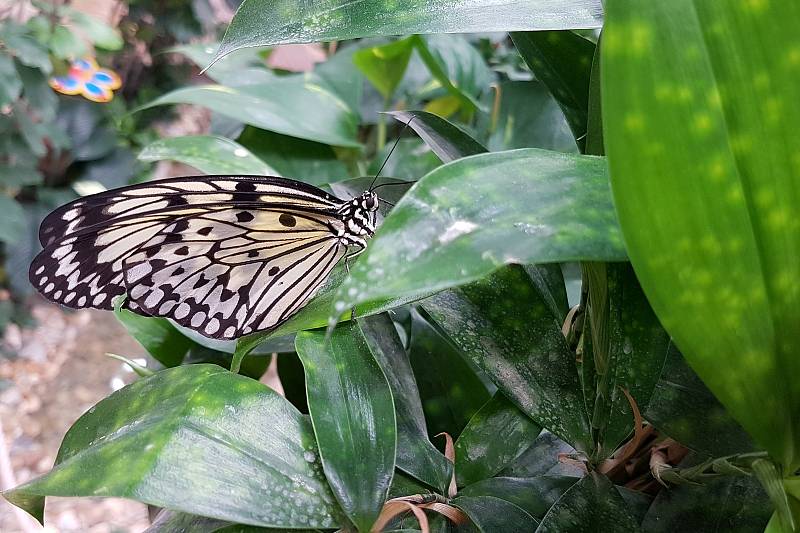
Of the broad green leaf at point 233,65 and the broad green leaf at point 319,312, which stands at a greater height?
the broad green leaf at point 319,312

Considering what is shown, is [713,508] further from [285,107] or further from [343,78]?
[343,78]

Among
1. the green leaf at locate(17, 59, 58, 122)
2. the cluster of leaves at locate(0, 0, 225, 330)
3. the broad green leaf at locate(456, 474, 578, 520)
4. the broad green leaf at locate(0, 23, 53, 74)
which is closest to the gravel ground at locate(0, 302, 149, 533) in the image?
the cluster of leaves at locate(0, 0, 225, 330)

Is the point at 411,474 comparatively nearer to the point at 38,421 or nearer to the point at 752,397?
the point at 752,397

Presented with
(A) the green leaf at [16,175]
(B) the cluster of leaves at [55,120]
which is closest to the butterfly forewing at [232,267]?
(B) the cluster of leaves at [55,120]

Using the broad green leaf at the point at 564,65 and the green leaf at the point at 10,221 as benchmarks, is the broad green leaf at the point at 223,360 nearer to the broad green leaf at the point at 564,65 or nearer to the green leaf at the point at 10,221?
the broad green leaf at the point at 564,65

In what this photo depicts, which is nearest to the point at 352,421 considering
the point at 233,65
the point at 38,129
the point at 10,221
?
the point at 233,65
